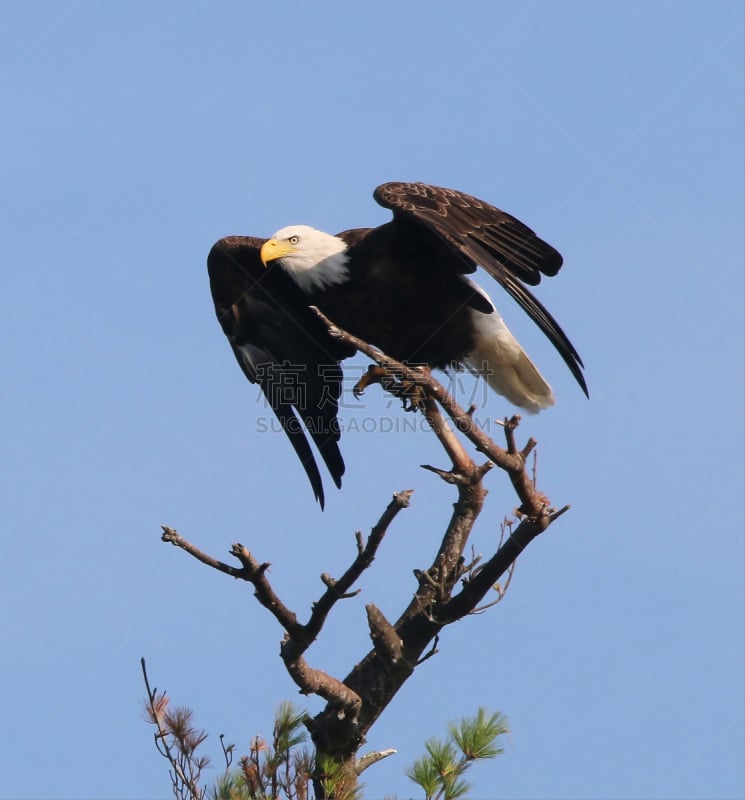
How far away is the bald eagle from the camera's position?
5535mm

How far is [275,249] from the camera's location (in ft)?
20.7

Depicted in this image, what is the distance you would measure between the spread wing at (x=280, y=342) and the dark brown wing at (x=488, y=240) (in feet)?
3.10

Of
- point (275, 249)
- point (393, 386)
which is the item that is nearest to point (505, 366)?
point (393, 386)

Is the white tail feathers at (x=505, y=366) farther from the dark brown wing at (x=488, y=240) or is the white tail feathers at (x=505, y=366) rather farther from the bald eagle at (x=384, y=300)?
the dark brown wing at (x=488, y=240)

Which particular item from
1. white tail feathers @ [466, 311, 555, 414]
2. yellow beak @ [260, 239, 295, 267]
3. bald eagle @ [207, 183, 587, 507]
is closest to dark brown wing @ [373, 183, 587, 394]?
bald eagle @ [207, 183, 587, 507]

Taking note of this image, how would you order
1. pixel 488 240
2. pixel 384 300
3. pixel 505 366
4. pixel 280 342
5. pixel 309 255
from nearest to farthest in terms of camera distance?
pixel 488 240 → pixel 384 300 → pixel 309 255 → pixel 505 366 → pixel 280 342

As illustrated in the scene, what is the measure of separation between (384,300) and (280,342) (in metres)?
0.87

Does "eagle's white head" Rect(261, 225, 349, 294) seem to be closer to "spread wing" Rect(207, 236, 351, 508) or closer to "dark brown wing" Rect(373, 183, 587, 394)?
"spread wing" Rect(207, 236, 351, 508)

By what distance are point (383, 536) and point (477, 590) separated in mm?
724

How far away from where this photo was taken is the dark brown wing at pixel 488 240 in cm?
512

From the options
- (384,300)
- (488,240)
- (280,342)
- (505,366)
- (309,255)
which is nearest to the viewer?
(488,240)

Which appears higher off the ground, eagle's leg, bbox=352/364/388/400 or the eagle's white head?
the eagle's white head

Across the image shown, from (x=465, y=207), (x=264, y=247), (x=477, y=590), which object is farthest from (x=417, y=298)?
(x=477, y=590)

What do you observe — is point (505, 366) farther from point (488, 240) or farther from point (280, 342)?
point (280, 342)
